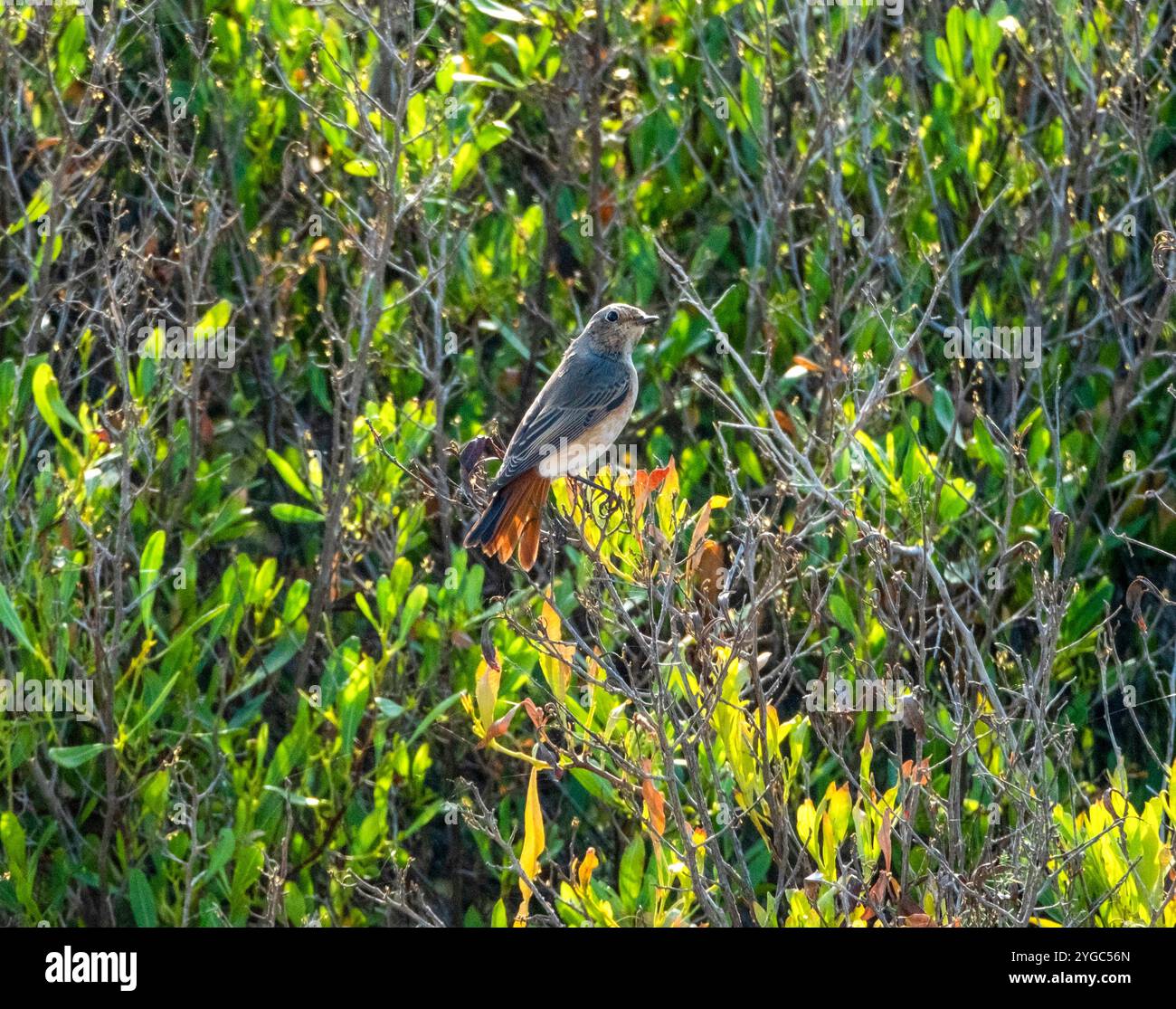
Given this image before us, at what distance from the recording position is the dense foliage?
5.50 meters

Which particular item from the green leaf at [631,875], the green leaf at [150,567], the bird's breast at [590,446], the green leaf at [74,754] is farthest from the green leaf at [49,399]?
the green leaf at [631,875]

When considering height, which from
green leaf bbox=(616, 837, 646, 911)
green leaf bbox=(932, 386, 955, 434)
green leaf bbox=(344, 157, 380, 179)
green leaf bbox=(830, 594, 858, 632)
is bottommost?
green leaf bbox=(616, 837, 646, 911)

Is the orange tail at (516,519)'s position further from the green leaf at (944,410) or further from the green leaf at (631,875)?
the green leaf at (944,410)

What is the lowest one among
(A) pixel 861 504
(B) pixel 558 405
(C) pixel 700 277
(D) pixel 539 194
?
(A) pixel 861 504

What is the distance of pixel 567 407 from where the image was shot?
18.9 ft

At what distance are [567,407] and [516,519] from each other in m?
0.61

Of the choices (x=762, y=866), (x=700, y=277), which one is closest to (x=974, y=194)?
(x=700, y=277)

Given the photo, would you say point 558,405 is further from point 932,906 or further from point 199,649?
point 932,906

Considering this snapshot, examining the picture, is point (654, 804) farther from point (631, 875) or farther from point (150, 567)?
point (150, 567)

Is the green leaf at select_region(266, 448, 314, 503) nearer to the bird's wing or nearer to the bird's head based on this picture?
the bird's wing

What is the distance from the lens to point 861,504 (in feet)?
18.5

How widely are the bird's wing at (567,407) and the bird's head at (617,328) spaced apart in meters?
0.06

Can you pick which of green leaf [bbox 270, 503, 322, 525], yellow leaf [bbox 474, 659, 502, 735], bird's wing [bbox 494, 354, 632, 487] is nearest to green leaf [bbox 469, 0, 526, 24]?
bird's wing [bbox 494, 354, 632, 487]

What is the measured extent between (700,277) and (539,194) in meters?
1.01
